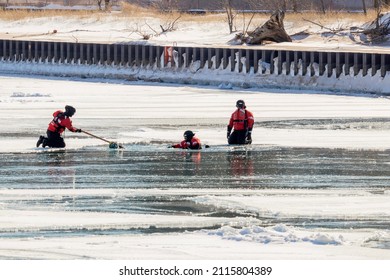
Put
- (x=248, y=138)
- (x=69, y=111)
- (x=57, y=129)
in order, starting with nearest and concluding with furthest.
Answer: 1. (x=69, y=111)
2. (x=57, y=129)
3. (x=248, y=138)

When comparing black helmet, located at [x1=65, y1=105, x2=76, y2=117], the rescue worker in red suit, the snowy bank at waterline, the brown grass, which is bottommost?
the snowy bank at waterline

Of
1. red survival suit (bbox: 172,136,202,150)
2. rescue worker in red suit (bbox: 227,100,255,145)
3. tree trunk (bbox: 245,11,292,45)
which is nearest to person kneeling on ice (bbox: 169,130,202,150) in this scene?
red survival suit (bbox: 172,136,202,150)

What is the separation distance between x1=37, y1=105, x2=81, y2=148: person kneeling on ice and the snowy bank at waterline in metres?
17.0

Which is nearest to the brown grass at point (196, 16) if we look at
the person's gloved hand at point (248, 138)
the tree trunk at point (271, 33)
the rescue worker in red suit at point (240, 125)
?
the tree trunk at point (271, 33)

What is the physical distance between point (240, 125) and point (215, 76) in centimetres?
2084

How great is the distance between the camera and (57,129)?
24.8 meters

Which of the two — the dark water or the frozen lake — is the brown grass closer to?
the frozen lake

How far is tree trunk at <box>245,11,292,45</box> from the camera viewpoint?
167 feet

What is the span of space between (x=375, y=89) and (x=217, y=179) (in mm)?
20347

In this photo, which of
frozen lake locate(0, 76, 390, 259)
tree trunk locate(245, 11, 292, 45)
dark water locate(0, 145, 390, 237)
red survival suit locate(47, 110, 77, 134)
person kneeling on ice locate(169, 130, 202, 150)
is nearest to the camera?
frozen lake locate(0, 76, 390, 259)

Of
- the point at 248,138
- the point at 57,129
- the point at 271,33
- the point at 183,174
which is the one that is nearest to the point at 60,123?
the point at 57,129

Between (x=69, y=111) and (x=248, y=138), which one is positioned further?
(x=248, y=138)

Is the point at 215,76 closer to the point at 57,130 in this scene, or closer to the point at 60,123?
the point at 57,130
